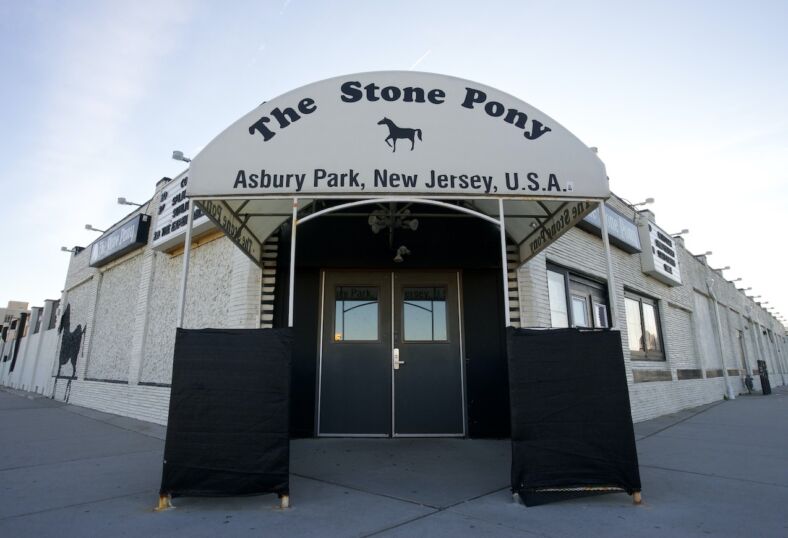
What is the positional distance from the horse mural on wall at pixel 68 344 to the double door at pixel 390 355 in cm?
948

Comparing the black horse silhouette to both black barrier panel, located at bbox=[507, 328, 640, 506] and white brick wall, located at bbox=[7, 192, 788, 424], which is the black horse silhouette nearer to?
black barrier panel, located at bbox=[507, 328, 640, 506]

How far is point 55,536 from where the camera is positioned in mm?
2926

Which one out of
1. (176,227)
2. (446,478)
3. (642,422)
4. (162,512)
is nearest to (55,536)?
(162,512)

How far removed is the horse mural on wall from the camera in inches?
480

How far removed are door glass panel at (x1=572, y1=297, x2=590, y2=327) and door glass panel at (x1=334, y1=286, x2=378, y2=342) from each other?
3849mm

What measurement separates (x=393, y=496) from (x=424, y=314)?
3023 mm

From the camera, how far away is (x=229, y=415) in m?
3.51

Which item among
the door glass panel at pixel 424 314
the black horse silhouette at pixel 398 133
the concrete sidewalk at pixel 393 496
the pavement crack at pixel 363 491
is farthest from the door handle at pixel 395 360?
the black horse silhouette at pixel 398 133

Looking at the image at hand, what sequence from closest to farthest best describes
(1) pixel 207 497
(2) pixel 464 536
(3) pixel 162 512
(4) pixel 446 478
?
(2) pixel 464 536
(3) pixel 162 512
(1) pixel 207 497
(4) pixel 446 478

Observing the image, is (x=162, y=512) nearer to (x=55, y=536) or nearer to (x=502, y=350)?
(x=55, y=536)

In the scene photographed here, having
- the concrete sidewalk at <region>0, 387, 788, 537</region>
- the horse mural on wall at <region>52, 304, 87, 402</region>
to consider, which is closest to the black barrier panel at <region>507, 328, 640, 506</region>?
the concrete sidewalk at <region>0, 387, 788, 537</region>

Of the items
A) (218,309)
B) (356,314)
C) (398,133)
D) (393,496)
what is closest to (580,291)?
(356,314)

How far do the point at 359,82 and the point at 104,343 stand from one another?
1025 centimetres

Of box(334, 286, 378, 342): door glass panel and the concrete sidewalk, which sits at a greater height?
box(334, 286, 378, 342): door glass panel
